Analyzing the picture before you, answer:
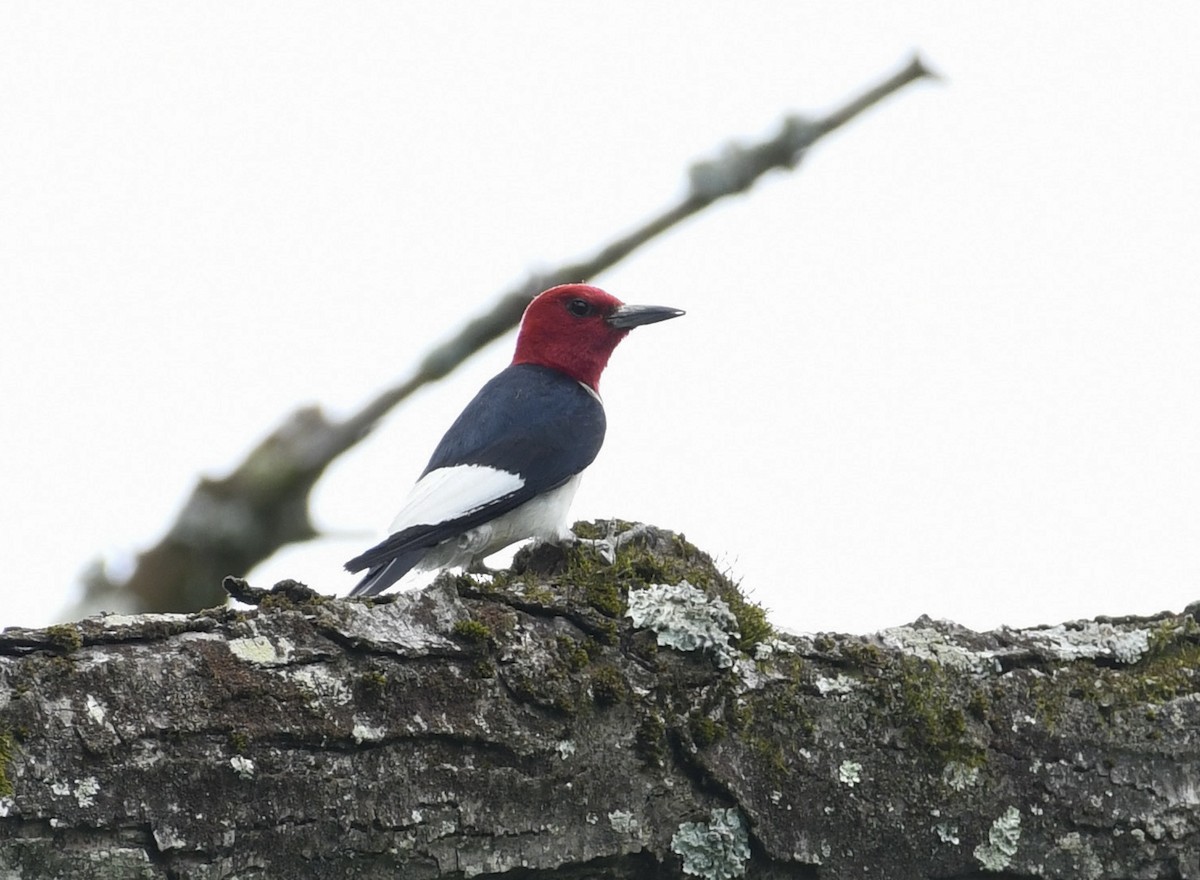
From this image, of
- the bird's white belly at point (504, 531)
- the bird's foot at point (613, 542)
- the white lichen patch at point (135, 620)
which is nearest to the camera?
the white lichen patch at point (135, 620)

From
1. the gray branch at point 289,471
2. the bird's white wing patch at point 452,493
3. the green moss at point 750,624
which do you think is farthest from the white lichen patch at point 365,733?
the bird's white wing patch at point 452,493

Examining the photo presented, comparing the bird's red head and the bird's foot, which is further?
the bird's red head

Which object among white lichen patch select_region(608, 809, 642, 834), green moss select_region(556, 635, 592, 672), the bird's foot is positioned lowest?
white lichen patch select_region(608, 809, 642, 834)

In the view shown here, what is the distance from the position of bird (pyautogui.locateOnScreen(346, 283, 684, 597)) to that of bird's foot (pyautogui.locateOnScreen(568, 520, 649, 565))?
0.32 metres

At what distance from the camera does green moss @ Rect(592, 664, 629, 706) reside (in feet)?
8.09

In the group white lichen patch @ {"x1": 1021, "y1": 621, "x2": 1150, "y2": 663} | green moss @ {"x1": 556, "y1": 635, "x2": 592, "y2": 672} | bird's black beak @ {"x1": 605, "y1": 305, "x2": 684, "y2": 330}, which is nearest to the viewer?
green moss @ {"x1": 556, "y1": 635, "x2": 592, "y2": 672}

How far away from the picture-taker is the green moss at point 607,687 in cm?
247

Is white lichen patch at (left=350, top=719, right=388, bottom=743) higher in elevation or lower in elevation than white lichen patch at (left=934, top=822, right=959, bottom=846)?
higher

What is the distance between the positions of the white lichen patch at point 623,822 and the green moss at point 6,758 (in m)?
0.98

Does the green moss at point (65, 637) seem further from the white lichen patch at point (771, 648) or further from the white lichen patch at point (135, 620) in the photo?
the white lichen patch at point (771, 648)

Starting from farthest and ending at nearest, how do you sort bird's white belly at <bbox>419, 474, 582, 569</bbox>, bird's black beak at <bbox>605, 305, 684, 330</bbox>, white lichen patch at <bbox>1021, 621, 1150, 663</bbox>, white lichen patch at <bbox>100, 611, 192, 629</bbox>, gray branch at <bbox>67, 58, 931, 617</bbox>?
bird's black beak at <bbox>605, 305, 684, 330</bbox>
bird's white belly at <bbox>419, 474, 582, 569</bbox>
gray branch at <bbox>67, 58, 931, 617</bbox>
white lichen patch at <bbox>1021, 621, 1150, 663</bbox>
white lichen patch at <bbox>100, 611, 192, 629</bbox>

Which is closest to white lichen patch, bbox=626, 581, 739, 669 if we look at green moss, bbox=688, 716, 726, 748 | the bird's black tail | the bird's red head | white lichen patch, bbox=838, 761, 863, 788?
green moss, bbox=688, 716, 726, 748

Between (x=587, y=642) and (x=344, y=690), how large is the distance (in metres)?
0.51

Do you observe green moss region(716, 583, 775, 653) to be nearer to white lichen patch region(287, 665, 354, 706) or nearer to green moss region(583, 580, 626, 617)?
green moss region(583, 580, 626, 617)
